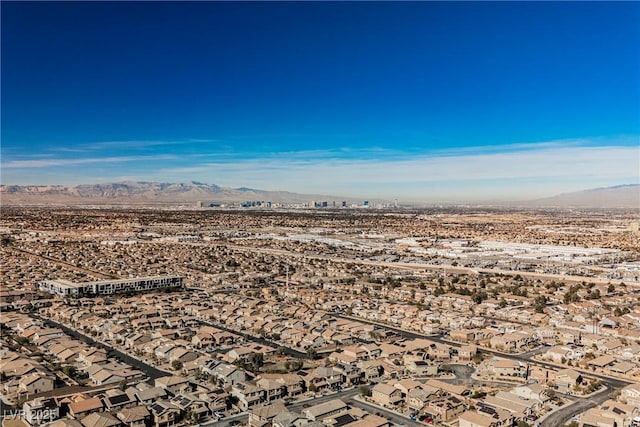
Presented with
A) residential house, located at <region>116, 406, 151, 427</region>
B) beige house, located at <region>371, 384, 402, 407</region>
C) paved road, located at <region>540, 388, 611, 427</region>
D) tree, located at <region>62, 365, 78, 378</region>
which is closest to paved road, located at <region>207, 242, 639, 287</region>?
paved road, located at <region>540, 388, 611, 427</region>

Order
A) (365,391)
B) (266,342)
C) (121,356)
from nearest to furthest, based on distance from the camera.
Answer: (365,391) < (121,356) < (266,342)

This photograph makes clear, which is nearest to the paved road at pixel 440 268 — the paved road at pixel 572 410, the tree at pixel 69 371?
the paved road at pixel 572 410

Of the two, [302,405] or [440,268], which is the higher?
[440,268]

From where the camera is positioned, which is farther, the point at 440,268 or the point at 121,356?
the point at 440,268

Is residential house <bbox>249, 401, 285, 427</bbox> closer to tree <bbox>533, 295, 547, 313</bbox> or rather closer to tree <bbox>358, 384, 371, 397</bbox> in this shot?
tree <bbox>358, 384, 371, 397</bbox>

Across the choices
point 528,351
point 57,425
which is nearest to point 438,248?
point 528,351

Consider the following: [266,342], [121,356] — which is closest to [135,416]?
[121,356]

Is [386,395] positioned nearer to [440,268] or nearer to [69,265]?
[440,268]

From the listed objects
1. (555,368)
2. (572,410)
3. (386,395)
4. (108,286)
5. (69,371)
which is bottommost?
(572,410)

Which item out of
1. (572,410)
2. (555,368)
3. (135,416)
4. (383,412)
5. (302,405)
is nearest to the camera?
(135,416)
